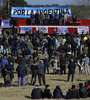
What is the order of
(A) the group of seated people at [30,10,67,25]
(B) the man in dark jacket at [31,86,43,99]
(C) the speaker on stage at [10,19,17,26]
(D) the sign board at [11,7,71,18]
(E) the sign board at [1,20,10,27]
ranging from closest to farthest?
(B) the man in dark jacket at [31,86,43,99], (A) the group of seated people at [30,10,67,25], (C) the speaker on stage at [10,19,17,26], (E) the sign board at [1,20,10,27], (D) the sign board at [11,7,71,18]

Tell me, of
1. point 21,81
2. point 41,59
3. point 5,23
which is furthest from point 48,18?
point 21,81

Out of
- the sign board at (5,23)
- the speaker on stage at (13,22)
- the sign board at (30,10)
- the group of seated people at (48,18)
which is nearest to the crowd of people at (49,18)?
the group of seated people at (48,18)

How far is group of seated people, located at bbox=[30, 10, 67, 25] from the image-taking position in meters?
43.1

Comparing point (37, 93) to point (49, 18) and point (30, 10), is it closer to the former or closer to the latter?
point (49, 18)

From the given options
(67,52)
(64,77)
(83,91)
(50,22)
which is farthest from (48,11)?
(83,91)

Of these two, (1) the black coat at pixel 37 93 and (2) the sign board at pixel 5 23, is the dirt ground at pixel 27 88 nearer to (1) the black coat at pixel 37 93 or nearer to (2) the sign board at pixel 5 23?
(1) the black coat at pixel 37 93

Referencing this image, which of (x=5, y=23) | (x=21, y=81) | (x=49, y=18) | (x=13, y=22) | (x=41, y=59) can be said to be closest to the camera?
(x=21, y=81)

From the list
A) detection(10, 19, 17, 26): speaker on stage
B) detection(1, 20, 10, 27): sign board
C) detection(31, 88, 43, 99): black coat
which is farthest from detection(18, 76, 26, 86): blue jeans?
detection(1, 20, 10, 27): sign board

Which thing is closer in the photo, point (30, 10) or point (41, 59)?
point (41, 59)

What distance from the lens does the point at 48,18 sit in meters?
43.8

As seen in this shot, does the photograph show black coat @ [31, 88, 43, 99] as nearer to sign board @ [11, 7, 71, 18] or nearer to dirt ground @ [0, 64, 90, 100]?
dirt ground @ [0, 64, 90, 100]

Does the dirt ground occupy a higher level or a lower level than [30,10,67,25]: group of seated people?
lower

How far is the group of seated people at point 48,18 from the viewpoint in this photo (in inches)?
1697

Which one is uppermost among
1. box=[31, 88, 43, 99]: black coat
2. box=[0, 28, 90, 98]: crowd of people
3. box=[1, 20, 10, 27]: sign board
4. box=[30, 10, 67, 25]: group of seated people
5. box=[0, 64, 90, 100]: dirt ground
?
box=[30, 10, 67, 25]: group of seated people
